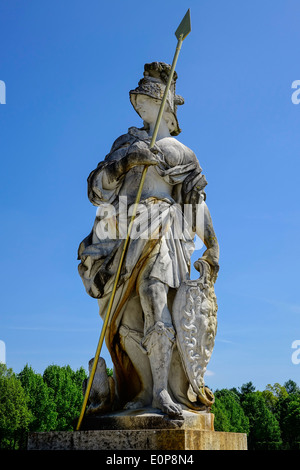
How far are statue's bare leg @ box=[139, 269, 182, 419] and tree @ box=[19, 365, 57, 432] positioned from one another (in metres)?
47.6

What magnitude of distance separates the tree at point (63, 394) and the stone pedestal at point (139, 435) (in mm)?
46255

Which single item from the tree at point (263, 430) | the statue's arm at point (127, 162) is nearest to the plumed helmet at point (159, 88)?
the statue's arm at point (127, 162)

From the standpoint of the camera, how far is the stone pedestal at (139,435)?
6.10 m

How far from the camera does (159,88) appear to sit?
8.44 meters

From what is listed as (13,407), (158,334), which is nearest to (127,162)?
(158,334)

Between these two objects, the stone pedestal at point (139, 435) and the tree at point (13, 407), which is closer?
the stone pedestal at point (139, 435)

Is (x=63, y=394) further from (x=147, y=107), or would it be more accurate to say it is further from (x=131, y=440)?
(x=131, y=440)

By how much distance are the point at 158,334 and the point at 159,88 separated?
12.7ft

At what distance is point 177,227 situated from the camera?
7.96 m

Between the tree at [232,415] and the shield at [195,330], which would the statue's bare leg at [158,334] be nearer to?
the shield at [195,330]

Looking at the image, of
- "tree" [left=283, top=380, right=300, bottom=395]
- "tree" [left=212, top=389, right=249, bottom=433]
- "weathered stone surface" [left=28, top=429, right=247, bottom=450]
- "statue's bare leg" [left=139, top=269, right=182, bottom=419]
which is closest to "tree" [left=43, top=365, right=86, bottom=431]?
"tree" [left=212, top=389, right=249, bottom=433]
